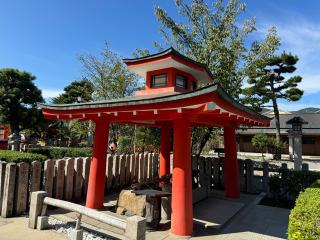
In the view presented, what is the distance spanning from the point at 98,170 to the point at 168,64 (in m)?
4.09

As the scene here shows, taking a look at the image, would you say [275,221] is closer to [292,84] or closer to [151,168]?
[151,168]

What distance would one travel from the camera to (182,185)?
6.32 metres

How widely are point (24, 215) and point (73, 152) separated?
37.5 ft

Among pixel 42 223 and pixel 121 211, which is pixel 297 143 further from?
pixel 42 223

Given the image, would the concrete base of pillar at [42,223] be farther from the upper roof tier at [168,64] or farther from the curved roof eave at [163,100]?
the upper roof tier at [168,64]

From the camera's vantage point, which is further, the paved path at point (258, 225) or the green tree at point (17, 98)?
the green tree at point (17, 98)

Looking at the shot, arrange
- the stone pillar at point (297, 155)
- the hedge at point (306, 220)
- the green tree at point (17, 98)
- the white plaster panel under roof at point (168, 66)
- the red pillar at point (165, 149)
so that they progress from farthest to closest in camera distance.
Result: the green tree at point (17, 98), the stone pillar at point (297, 155), the red pillar at point (165, 149), the white plaster panel under roof at point (168, 66), the hedge at point (306, 220)

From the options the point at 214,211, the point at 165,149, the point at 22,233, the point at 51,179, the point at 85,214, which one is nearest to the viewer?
the point at 85,214

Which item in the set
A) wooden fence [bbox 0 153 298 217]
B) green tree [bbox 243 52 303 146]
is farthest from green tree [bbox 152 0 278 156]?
green tree [bbox 243 52 303 146]

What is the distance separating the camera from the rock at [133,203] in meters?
7.08

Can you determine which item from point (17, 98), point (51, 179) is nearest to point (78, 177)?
point (51, 179)

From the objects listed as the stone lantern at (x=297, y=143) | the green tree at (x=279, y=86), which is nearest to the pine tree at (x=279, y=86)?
the green tree at (x=279, y=86)

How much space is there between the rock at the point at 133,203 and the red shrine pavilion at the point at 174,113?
2.81ft

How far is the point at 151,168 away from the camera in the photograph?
13289mm
